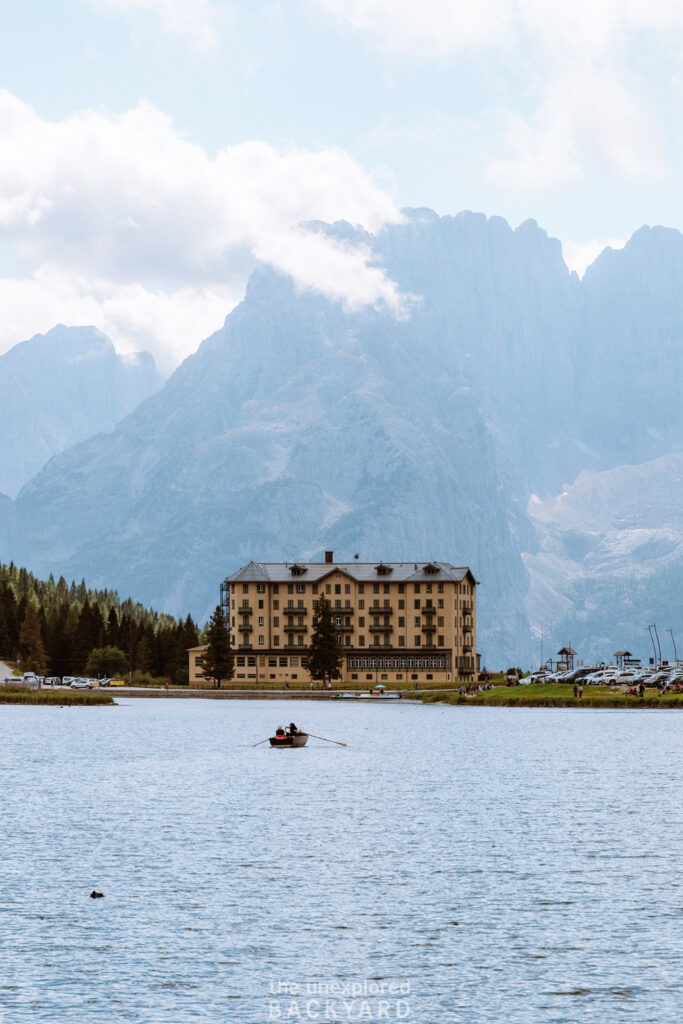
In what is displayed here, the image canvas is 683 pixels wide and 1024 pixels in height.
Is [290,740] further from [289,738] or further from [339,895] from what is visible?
[339,895]

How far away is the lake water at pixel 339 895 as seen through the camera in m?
38.6

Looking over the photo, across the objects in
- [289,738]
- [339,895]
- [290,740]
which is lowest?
[339,895]

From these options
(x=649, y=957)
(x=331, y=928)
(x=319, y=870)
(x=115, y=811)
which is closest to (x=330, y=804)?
(x=115, y=811)

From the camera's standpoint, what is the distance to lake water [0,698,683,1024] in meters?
38.6

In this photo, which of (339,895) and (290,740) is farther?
(290,740)

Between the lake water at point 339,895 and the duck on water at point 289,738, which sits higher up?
the duck on water at point 289,738

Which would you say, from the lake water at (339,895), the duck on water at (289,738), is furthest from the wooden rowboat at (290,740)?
the lake water at (339,895)

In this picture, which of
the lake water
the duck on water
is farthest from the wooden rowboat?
the lake water

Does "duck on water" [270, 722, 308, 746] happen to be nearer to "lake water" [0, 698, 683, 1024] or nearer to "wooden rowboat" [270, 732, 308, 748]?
"wooden rowboat" [270, 732, 308, 748]

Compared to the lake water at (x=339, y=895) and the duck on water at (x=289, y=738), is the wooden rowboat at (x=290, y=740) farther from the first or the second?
the lake water at (x=339, y=895)

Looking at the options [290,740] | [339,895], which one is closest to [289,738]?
[290,740]

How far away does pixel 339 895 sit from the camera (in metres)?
53.5

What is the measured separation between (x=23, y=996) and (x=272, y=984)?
7.16 meters

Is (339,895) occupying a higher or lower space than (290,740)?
lower
